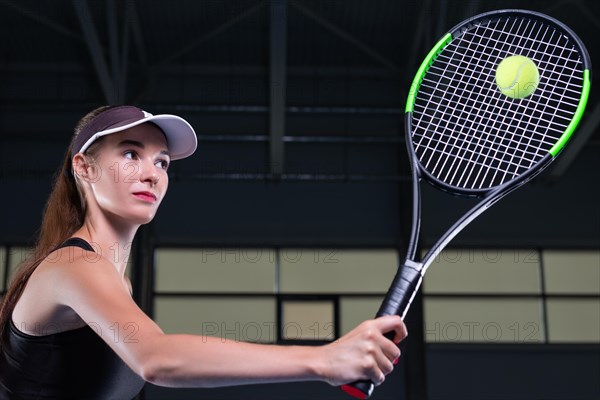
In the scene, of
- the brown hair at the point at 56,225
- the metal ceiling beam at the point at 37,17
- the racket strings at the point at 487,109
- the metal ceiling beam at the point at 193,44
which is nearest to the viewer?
the brown hair at the point at 56,225

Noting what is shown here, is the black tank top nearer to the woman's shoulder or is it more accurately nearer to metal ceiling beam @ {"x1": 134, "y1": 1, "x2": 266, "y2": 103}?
the woman's shoulder

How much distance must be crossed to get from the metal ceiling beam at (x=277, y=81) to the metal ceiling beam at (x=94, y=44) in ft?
5.68

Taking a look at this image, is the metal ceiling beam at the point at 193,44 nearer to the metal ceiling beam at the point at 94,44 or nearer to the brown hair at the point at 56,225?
the metal ceiling beam at the point at 94,44

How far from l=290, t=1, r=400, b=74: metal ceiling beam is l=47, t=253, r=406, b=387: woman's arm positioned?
7731mm

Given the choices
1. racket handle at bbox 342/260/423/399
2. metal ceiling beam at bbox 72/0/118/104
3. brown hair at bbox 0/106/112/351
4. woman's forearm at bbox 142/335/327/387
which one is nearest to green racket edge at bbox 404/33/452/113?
racket handle at bbox 342/260/423/399

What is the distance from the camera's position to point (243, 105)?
34.5 ft

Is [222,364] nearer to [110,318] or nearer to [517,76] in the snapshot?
[110,318]

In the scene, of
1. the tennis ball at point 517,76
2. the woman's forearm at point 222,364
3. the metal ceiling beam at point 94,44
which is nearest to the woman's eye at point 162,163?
the woman's forearm at point 222,364

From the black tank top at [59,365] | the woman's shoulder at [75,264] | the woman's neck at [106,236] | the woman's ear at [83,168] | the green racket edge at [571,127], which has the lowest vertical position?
the black tank top at [59,365]

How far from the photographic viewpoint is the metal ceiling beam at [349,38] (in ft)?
29.8

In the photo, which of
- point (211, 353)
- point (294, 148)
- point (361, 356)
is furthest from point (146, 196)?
point (294, 148)

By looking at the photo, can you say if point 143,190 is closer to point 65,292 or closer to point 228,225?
point 65,292

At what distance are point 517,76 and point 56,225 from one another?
5.87 ft

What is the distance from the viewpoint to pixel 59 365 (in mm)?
1560
